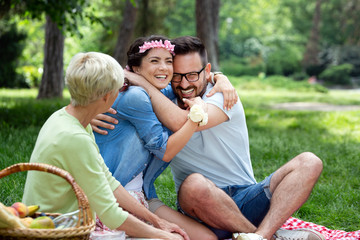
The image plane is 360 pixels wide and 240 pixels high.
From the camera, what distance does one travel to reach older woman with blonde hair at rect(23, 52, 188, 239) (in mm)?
2330

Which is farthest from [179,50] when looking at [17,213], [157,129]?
[17,213]

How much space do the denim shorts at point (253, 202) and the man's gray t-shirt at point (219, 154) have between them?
0.35 feet

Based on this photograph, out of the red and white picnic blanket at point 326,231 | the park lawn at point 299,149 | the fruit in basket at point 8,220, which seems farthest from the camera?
the park lawn at point 299,149

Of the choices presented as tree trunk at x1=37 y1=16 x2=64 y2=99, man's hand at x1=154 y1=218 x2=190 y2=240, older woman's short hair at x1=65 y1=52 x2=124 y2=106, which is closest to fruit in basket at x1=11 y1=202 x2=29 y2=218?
older woman's short hair at x1=65 y1=52 x2=124 y2=106

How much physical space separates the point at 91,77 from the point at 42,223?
0.75m

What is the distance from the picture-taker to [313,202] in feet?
14.8

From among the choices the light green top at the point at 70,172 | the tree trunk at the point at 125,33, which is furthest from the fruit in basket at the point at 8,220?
the tree trunk at the point at 125,33

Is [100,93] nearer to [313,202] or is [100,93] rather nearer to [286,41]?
[313,202]

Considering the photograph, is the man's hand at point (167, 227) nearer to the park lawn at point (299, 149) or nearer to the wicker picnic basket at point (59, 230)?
the wicker picnic basket at point (59, 230)

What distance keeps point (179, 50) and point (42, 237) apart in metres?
1.91

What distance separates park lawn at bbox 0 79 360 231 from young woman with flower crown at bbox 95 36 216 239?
3.67ft

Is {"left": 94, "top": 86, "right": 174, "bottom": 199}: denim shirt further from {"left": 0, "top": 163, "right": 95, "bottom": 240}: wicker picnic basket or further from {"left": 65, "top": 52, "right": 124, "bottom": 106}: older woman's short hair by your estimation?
{"left": 0, "top": 163, "right": 95, "bottom": 240}: wicker picnic basket

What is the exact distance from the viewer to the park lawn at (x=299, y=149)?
13.9 feet

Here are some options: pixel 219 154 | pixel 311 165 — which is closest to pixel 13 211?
pixel 219 154
